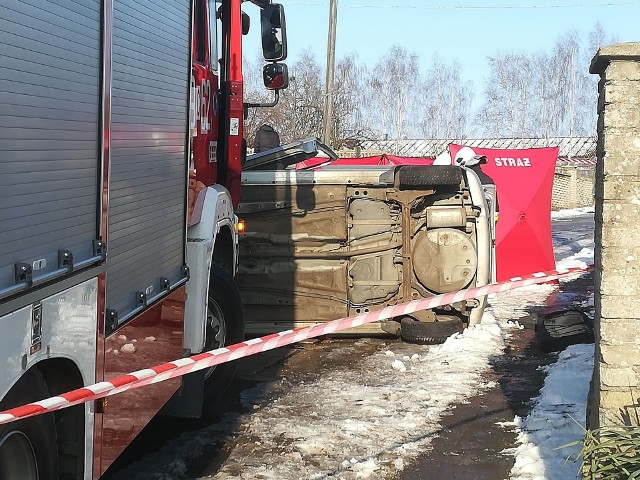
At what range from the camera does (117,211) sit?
3.45 meters

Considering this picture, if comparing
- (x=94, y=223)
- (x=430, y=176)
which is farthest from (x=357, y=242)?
(x=94, y=223)

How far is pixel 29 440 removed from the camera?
9.28 ft

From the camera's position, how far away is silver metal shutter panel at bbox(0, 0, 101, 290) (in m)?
2.46

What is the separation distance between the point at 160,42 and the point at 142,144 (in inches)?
23.8

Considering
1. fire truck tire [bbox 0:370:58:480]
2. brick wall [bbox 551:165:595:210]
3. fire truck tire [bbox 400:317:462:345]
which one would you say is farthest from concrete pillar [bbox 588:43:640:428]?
brick wall [bbox 551:165:595:210]

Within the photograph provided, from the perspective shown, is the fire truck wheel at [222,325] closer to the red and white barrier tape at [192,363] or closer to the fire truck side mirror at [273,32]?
the red and white barrier tape at [192,363]

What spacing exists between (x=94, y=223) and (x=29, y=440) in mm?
808

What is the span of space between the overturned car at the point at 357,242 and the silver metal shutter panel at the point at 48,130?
191 inches

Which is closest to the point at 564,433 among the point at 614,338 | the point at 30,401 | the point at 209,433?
the point at 614,338

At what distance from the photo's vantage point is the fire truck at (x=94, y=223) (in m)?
2.55

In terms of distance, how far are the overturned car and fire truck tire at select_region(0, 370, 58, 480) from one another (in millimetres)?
5091

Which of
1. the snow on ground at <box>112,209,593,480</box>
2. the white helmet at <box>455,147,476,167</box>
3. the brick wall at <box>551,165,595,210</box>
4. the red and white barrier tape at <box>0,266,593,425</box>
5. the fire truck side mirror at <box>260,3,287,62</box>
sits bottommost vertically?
the snow on ground at <box>112,209,593,480</box>

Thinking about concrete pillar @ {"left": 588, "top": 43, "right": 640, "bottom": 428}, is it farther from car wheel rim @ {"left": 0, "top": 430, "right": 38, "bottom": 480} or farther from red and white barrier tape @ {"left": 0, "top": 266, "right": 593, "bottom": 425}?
car wheel rim @ {"left": 0, "top": 430, "right": 38, "bottom": 480}

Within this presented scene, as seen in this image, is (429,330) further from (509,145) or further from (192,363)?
(509,145)
